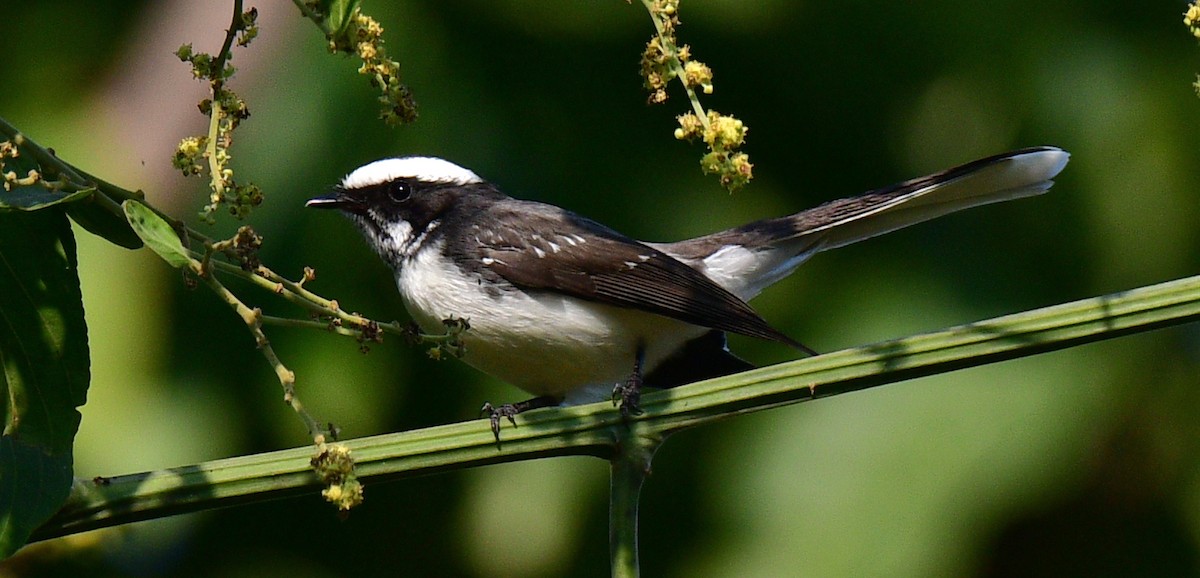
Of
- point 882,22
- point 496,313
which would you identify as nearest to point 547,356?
point 496,313

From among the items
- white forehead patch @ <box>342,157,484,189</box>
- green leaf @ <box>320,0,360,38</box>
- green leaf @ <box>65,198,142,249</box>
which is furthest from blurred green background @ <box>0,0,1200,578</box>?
green leaf @ <box>320,0,360,38</box>

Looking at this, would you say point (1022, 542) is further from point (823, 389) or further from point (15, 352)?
point (15, 352)

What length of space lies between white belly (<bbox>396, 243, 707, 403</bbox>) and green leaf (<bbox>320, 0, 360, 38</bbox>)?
163cm

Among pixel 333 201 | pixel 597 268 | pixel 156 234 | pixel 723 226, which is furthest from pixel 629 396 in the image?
pixel 156 234

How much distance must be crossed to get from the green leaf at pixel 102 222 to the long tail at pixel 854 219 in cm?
203

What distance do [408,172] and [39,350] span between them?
2.05 metres

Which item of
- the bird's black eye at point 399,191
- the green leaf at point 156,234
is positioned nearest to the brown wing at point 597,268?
the bird's black eye at point 399,191

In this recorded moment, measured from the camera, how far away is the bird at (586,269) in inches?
129

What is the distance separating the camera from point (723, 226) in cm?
423

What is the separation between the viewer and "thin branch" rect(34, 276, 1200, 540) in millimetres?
1772

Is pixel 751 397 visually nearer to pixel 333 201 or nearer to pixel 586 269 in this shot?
pixel 586 269

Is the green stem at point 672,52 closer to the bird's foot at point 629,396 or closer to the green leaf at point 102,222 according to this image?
the bird's foot at point 629,396

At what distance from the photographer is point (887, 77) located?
4375 mm

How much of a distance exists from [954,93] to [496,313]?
197 cm
